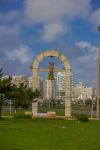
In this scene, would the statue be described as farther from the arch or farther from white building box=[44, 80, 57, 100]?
white building box=[44, 80, 57, 100]

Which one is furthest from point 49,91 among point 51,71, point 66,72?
point 66,72

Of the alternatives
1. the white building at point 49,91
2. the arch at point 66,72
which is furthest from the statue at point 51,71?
the white building at point 49,91

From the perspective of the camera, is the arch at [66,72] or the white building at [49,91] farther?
the white building at [49,91]

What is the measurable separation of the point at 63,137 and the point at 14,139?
8.15 feet

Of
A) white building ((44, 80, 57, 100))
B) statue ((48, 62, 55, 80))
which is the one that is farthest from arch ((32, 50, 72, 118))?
white building ((44, 80, 57, 100))

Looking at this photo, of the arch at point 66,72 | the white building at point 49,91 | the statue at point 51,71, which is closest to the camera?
the arch at point 66,72

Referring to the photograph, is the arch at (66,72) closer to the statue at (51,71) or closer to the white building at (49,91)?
the statue at (51,71)

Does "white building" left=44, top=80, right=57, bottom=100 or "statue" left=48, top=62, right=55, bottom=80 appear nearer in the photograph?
"statue" left=48, top=62, right=55, bottom=80

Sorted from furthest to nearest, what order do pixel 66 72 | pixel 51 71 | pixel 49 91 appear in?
pixel 49 91 < pixel 51 71 < pixel 66 72

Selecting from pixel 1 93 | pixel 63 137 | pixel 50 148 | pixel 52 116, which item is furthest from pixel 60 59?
pixel 50 148

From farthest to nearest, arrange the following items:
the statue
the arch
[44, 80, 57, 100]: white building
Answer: [44, 80, 57, 100]: white building
the statue
the arch

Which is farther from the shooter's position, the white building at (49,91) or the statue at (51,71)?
the white building at (49,91)

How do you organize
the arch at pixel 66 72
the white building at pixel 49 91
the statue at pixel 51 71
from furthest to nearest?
the white building at pixel 49 91 < the statue at pixel 51 71 < the arch at pixel 66 72

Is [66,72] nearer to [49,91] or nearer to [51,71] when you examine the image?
[51,71]
